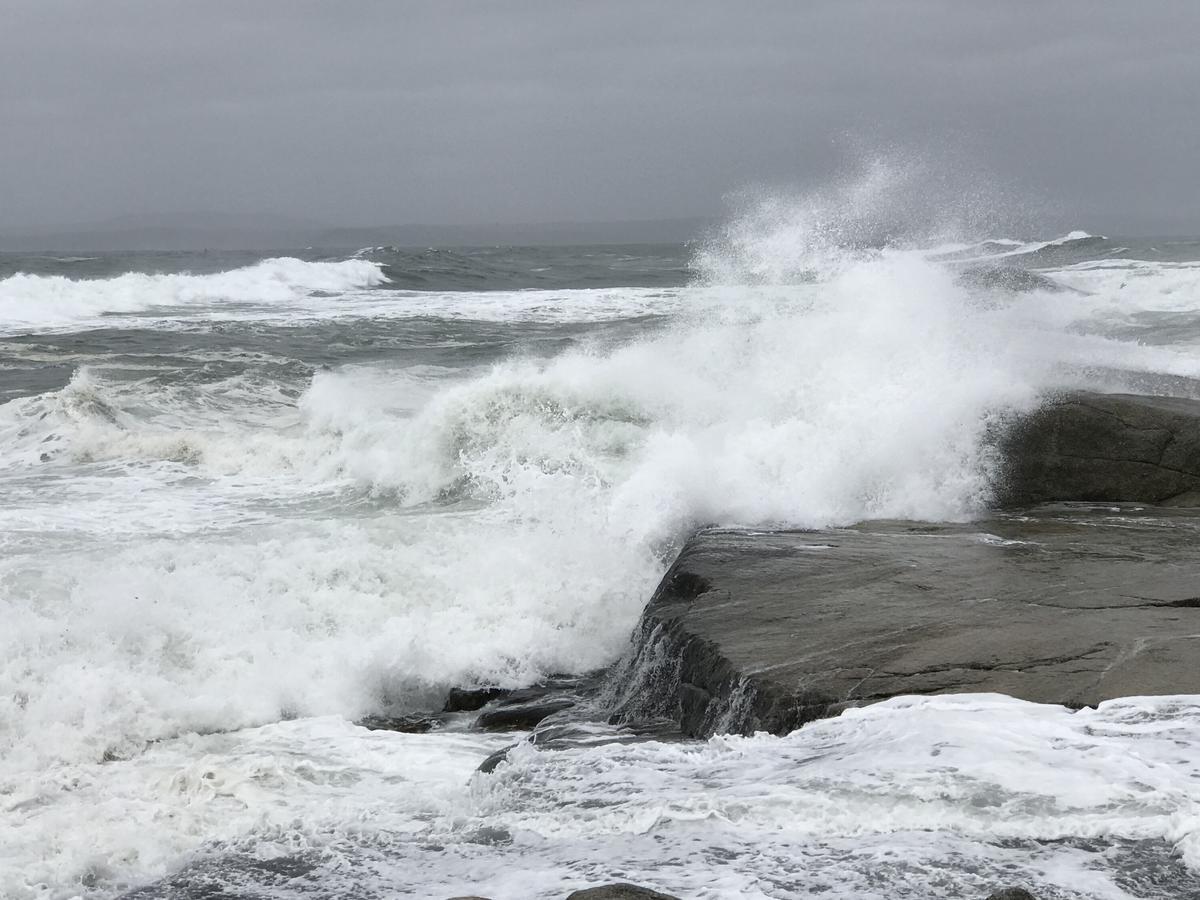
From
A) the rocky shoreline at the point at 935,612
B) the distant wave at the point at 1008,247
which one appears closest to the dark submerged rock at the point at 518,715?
the rocky shoreline at the point at 935,612

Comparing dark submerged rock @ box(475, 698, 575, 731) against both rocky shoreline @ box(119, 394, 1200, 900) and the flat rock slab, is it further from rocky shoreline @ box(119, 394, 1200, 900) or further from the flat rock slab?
the flat rock slab

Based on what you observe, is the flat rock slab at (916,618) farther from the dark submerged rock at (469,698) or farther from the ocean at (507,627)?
the dark submerged rock at (469,698)

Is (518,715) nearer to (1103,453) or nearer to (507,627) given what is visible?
(507,627)

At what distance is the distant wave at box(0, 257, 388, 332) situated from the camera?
88.6 feet

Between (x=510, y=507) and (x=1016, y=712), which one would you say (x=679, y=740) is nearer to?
(x=1016, y=712)

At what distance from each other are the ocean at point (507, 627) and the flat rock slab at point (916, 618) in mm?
284

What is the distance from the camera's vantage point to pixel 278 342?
68.9 ft

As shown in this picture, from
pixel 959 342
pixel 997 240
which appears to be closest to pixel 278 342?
pixel 959 342

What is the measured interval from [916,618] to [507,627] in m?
2.67

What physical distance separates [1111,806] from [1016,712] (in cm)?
63

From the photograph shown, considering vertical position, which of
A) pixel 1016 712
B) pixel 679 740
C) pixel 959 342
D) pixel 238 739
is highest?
pixel 959 342

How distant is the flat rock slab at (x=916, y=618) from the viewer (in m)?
4.22

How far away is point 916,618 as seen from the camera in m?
4.86

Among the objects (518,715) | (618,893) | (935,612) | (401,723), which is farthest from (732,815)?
(401,723)
